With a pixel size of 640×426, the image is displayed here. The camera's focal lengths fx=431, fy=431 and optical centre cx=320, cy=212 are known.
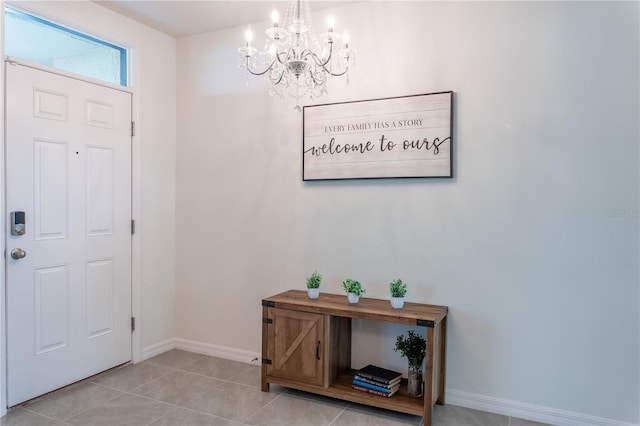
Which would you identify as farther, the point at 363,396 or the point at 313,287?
the point at 313,287

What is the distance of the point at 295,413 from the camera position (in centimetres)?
262

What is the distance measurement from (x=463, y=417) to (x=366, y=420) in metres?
0.58

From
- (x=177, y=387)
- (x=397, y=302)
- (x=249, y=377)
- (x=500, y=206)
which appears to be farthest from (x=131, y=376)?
(x=500, y=206)

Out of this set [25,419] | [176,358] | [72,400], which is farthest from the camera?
[176,358]

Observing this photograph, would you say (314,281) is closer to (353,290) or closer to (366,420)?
(353,290)

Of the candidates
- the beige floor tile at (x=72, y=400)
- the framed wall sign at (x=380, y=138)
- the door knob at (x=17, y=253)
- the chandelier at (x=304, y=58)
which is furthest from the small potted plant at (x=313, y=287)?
the door knob at (x=17, y=253)

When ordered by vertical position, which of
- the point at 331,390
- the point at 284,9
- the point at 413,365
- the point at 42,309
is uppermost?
the point at 284,9

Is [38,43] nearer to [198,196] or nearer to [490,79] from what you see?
[198,196]

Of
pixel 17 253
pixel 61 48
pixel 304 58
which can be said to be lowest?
pixel 17 253

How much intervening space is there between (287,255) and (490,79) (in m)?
1.84

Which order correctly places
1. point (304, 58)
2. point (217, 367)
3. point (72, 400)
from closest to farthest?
point (304, 58), point (72, 400), point (217, 367)

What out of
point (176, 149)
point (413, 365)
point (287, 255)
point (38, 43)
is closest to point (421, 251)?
point (413, 365)

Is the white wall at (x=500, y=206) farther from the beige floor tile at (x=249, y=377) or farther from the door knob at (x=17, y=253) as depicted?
the door knob at (x=17, y=253)

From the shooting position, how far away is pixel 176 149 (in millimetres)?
3785
